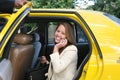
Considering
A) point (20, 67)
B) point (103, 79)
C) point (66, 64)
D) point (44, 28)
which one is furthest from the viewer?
point (44, 28)

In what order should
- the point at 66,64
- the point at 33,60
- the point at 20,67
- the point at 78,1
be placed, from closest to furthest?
the point at 66,64 → the point at 20,67 → the point at 33,60 → the point at 78,1

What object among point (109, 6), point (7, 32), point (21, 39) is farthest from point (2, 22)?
point (109, 6)

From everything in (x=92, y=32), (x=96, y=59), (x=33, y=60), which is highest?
(x=92, y=32)

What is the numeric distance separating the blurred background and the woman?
685cm

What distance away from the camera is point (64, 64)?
3889 mm

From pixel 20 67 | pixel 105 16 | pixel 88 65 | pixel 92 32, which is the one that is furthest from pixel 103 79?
pixel 20 67

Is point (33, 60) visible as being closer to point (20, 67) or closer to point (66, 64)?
point (20, 67)

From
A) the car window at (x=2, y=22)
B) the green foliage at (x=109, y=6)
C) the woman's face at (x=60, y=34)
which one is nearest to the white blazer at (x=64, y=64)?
the woman's face at (x=60, y=34)

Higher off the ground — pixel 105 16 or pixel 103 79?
pixel 105 16

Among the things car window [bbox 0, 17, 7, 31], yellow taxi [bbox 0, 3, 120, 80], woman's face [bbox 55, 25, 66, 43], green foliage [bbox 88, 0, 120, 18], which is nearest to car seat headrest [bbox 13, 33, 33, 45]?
yellow taxi [bbox 0, 3, 120, 80]

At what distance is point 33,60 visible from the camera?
462 centimetres

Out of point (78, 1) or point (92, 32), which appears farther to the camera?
point (78, 1)

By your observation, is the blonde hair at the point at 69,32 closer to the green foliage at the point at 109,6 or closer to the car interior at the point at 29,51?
the car interior at the point at 29,51

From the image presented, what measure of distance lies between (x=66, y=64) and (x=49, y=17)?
0.54 metres
